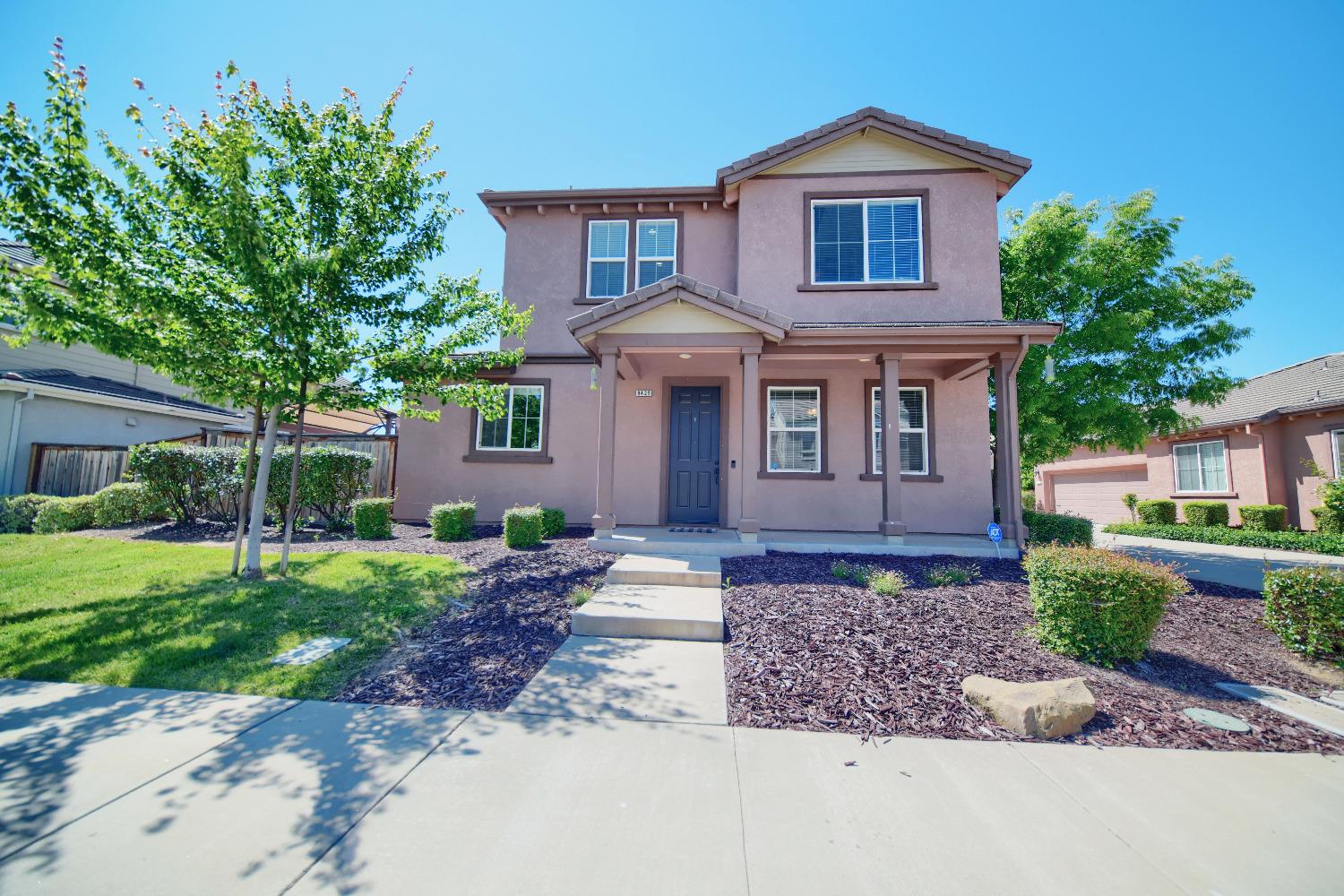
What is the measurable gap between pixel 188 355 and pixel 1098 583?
8997mm

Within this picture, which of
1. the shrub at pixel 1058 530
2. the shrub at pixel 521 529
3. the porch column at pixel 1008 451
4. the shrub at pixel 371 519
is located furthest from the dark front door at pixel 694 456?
the shrub at pixel 1058 530

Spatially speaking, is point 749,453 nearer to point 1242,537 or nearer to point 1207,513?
point 1242,537

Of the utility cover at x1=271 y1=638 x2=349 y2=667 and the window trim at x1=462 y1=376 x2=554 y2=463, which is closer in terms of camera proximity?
the utility cover at x1=271 y1=638 x2=349 y2=667

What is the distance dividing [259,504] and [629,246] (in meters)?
7.48

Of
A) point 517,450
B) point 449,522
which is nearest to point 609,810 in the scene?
point 449,522

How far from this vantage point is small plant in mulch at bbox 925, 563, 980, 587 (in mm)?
6332

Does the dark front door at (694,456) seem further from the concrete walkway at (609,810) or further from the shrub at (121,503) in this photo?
the shrub at (121,503)

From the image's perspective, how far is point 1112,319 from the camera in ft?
31.3

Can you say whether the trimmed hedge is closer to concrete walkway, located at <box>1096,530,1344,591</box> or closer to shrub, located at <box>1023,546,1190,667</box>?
concrete walkway, located at <box>1096,530,1344,591</box>

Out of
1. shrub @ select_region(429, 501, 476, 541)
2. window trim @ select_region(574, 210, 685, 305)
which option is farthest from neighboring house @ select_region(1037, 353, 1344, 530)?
shrub @ select_region(429, 501, 476, 541)

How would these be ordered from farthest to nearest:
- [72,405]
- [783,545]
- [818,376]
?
[72,405] < [818,376] < [783,545]

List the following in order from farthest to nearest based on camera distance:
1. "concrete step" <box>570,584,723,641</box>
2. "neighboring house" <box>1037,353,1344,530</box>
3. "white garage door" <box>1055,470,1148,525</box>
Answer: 1. "white garage door" <box>1055,470,1148,525</box>
2. "neighboring house" <box>1037,353,1344,530</box>
3. "concrete step" <box>570,584,723,641</box>

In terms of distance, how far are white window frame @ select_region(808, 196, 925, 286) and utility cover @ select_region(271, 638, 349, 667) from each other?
8.69 meters

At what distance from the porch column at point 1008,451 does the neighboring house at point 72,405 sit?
15203 mm
